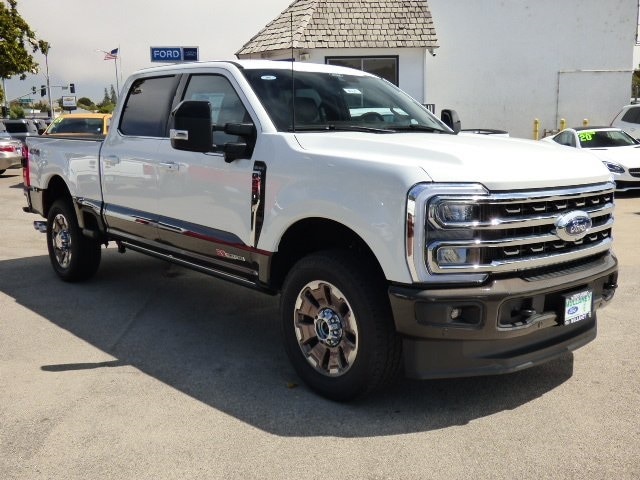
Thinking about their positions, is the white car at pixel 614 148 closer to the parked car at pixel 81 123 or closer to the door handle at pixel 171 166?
the door handle at pixel 171 166

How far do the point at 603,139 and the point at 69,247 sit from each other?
11647mm

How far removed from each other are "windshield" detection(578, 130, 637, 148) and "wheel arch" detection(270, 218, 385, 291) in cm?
1156

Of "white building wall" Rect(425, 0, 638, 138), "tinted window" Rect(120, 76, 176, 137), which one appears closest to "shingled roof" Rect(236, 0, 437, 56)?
"white building wall" Rect(425, 0, 638, 138)

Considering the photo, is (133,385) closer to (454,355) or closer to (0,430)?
(0,430)

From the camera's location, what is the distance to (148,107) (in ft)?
19.0

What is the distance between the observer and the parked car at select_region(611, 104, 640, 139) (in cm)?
1706

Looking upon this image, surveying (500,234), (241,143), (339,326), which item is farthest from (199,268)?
(500,234)

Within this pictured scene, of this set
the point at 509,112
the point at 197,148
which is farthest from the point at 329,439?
the point at 509,112

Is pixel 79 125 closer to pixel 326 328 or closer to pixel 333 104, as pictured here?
pixel 333 104

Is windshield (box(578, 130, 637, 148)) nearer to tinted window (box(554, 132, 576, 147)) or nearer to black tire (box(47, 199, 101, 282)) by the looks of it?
tinted window (box(554, 132, 576, 147))

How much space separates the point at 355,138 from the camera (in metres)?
4.25

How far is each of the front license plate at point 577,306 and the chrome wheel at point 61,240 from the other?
497 centimetres

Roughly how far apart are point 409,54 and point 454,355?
17.7 metres

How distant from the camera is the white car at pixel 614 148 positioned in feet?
43.9
